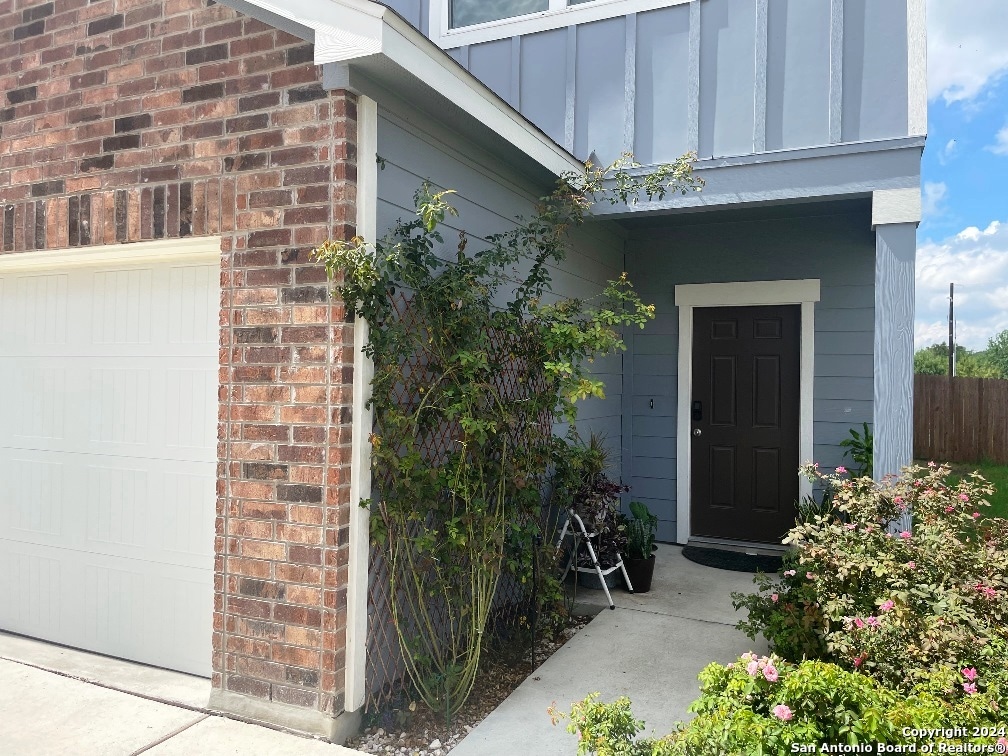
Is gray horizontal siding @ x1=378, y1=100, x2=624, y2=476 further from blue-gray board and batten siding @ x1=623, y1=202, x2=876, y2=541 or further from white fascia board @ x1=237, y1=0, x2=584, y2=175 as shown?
blue-gray board and batten siding @ x1=623, y1=202, x2=876, y2=541

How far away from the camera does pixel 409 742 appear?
3008mm

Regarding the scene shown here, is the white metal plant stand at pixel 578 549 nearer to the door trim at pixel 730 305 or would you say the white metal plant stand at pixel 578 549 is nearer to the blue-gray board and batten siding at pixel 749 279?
the door trim at pixel 730 305

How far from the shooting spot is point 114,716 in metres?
3.08

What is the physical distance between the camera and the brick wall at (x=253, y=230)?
296 cm

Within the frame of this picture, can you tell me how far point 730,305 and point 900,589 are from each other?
3.44m

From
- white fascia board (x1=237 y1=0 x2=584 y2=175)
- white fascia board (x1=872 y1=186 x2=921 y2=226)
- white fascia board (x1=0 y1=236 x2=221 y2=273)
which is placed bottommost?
white fascia board (x1=0 y1=236 x2=221 y2=273)

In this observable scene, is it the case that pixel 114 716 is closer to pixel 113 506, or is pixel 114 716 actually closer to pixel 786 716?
pixel 113 506

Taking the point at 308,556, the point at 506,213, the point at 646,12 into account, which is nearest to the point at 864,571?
the point at 308,556

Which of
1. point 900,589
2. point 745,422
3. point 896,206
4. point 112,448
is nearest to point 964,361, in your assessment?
point 745,422

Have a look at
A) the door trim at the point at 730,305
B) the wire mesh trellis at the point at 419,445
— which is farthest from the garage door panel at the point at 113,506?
the door trim at the point at 730,305

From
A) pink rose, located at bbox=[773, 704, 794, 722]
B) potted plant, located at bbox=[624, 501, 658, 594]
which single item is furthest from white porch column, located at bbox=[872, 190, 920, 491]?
pink rose, located at bbox=[773, 704, 794, 722]

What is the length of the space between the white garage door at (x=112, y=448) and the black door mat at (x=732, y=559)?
3635 millimetres

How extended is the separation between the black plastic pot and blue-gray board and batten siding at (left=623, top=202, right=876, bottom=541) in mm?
1334

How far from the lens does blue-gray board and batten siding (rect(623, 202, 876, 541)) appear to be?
18.5 feet
